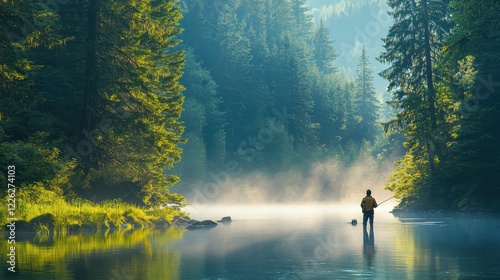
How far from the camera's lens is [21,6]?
3231 cm

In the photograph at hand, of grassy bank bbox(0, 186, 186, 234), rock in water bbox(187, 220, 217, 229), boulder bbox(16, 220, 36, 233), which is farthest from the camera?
rock in water bbox(187, 220, 217, 229)

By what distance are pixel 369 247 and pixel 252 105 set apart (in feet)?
315

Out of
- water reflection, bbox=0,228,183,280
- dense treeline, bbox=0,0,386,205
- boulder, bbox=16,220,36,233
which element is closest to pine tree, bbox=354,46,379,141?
dense treeline, bbox=0,0,386,205

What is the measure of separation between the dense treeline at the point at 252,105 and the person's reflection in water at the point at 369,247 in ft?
203

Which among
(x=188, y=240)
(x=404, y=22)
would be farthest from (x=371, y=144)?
(x=188, y=240)

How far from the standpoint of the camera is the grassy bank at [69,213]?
107 feet

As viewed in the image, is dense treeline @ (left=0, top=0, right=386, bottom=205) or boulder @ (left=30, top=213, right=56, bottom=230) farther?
dense treeline @ (left=0, top=0, right=386, bottom=205)

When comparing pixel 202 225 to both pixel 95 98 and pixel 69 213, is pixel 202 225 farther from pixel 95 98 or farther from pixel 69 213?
pixel 69 213

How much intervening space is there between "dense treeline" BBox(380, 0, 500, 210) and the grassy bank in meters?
20.0

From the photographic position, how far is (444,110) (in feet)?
189

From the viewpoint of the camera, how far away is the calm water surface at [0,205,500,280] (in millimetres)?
17000

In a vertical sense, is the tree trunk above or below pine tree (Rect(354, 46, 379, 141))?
below

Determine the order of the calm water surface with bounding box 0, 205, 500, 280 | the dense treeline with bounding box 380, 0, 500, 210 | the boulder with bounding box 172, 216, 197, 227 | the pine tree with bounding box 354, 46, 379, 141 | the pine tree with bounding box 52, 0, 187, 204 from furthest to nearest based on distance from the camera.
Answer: the pine tree with bounding box 354, 46, 379, 141 < the dense treeline with bounding box 380, 0, 500, 210 < the boulder with bounding box 172, 216, 197, 227 < the pine tree with bounding box 52, 0, 187, 204 < the calm water surface with bounding box 0, 205, 500, 280

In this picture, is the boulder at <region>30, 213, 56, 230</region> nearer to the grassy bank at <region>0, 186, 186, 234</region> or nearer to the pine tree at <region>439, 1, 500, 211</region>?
the grassy bank at <region>0, 186, 186, 234</region>
